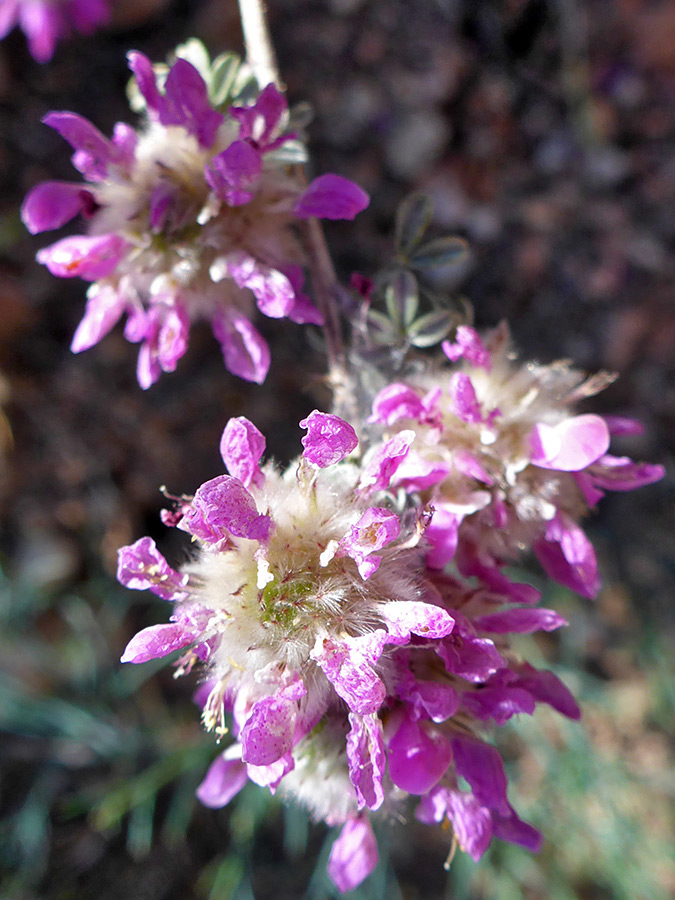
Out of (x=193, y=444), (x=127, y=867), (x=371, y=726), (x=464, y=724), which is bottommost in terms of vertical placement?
(x=127, y=867)

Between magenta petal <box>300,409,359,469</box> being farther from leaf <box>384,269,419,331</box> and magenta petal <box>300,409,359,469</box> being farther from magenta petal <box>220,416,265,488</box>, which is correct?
leaf <box>384,269,419,331</box>

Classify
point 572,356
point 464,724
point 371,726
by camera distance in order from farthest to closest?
point 572,356
point 464,724
point 371,726

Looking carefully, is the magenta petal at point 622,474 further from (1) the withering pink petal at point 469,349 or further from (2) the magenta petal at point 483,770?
(2) the magenta petal at point 483,770

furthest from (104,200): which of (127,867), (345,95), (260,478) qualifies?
(127,867)

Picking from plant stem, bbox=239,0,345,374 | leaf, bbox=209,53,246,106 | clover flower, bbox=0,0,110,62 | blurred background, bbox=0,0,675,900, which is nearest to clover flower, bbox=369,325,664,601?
plant stem, bbox=239,0,345,374

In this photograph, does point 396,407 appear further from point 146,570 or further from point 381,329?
point 146,570

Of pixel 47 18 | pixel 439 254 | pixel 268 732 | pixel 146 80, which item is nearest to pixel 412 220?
pixel 439 254

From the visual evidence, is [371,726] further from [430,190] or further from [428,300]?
[430,190]

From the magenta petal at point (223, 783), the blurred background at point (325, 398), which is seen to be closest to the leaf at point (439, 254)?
the magenta petal at point (223, 783)
